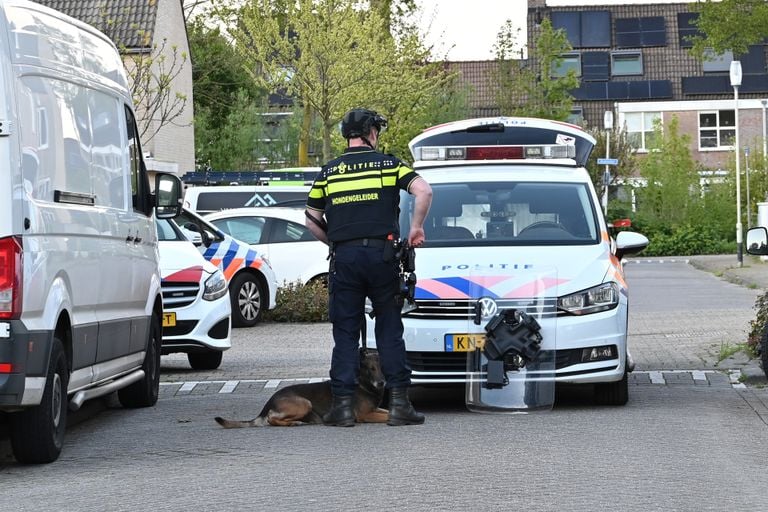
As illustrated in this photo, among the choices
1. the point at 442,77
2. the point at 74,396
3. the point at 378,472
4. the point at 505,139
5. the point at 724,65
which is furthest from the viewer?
the point at 724,65

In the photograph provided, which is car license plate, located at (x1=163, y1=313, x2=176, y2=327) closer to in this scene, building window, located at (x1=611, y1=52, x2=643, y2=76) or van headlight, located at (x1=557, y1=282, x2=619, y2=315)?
van headlight, located at (x1=557, y1=282, x2=619, y2=315)

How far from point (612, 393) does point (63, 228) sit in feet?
13.4

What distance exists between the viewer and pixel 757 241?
34.4 feet

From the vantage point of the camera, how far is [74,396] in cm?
946

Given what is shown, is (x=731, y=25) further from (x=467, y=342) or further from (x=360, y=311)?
(x=360, y=311)

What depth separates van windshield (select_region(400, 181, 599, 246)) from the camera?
11.3 metres

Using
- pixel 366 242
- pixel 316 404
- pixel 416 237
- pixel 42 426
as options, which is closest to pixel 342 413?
pixel 316 404

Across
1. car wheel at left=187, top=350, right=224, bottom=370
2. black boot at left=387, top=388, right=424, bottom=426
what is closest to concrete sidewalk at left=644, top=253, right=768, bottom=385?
car wheel at left=187, top=350, right=224, bottom=370

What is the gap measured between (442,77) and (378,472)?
36.3 metres

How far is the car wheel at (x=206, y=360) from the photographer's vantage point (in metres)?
15.2

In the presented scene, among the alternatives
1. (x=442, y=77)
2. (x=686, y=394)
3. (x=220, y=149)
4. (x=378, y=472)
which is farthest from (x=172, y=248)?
(x=220, y=149)

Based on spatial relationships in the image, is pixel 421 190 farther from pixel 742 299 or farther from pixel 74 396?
pixel 742 299

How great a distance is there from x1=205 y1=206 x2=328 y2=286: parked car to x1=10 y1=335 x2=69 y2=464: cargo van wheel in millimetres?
13741

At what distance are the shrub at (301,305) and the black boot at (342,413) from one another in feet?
38.5
